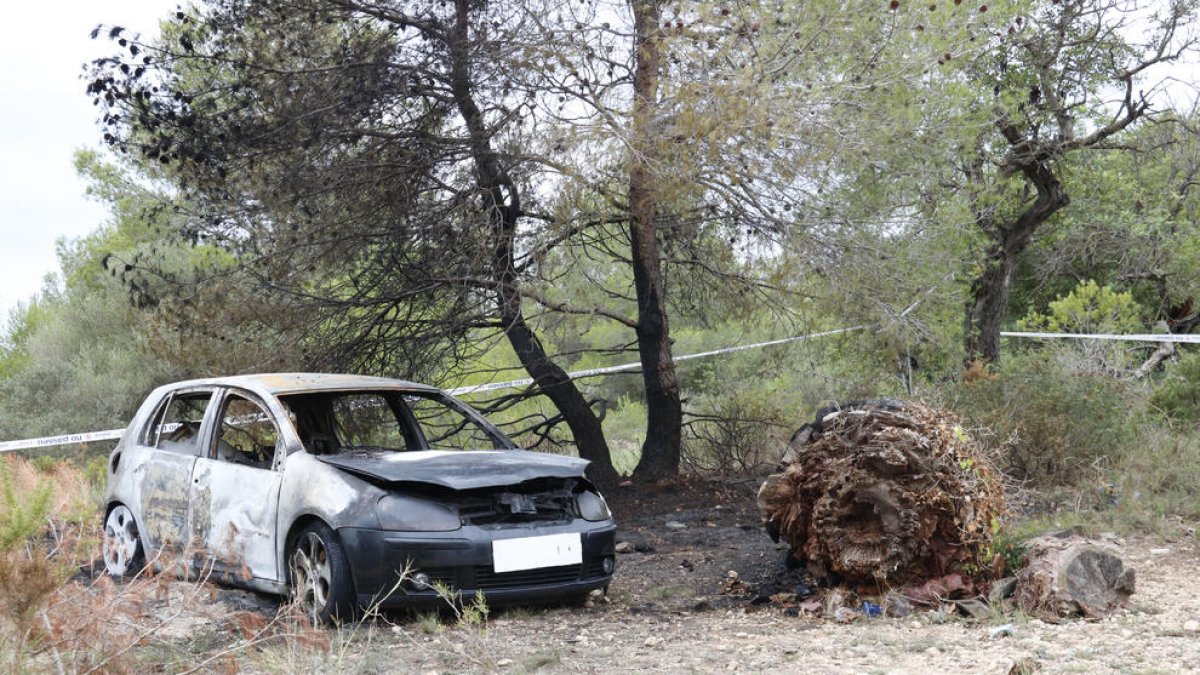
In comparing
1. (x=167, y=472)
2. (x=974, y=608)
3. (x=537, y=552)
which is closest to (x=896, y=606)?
(x=974, y=608)

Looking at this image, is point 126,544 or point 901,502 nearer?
point 901,502

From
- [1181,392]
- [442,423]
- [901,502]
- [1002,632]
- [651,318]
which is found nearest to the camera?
[1002,632]

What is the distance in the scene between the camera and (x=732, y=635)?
6.07 meters

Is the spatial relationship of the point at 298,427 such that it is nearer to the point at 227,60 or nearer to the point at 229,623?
the point at 229,623

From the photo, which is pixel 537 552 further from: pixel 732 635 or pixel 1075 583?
pixel 1075 583

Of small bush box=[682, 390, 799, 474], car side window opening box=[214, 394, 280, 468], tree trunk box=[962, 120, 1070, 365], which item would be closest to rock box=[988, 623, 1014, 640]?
car side window opening box=[214, 394, 280, 468]

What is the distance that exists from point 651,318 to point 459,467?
6.43 metres

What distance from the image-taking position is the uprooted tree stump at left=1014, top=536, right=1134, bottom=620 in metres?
6.15

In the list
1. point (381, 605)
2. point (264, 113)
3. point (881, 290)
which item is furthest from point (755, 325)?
point (381, 605)

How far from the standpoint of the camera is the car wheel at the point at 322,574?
244 inches

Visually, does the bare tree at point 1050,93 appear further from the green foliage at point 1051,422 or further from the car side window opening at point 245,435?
the car side window opening at point 245,435

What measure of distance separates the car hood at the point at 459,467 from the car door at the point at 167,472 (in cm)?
116

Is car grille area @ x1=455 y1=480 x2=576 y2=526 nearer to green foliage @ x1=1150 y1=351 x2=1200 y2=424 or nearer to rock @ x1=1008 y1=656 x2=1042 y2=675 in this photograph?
rock @ x1=1008 y1=656 x2=1042 y2=675

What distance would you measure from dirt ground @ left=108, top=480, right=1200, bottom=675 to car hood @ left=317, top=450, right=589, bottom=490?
30.2 inches
